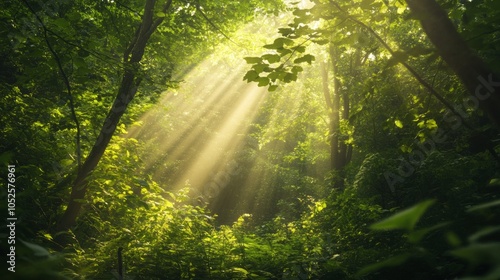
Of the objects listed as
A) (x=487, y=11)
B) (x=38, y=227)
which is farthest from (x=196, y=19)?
(x=487, y=11)

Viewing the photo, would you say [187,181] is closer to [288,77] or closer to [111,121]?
[111,121]

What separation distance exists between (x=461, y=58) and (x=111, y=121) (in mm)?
5050

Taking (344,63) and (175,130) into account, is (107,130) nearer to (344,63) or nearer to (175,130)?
(344,63)

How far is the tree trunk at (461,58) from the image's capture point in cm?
134

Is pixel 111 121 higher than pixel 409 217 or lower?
higher

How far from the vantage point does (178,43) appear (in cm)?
866

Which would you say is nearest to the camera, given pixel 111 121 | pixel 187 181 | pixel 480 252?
pixel 480 252

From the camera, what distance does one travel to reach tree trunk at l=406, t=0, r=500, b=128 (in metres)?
1.34

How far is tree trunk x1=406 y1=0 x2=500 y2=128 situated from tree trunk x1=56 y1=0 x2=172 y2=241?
382 cm

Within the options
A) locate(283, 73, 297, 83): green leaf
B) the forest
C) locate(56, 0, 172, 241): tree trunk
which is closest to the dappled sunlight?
Result: the forest

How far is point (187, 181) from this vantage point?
7.29 metres

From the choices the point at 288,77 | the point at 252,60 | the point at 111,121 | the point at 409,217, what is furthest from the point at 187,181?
the point at 409,217

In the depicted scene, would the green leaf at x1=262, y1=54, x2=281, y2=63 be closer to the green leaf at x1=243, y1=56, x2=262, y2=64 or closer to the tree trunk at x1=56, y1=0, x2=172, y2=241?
the green leaf at x1=243, y1=56, x2=262, y2=64

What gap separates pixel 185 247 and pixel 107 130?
7.35 ft
